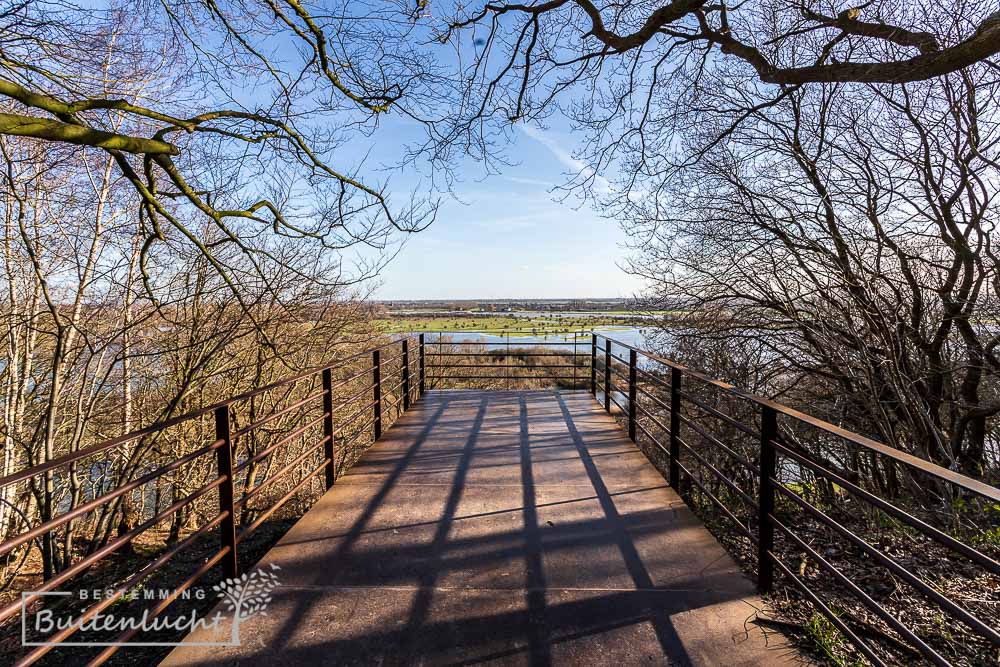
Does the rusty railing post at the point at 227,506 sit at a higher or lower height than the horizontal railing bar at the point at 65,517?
lower

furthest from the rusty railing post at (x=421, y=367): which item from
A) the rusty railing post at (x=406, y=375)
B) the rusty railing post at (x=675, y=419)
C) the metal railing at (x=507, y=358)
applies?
the rusty railing post at (x=675, y=419)

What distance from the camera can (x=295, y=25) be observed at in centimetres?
421

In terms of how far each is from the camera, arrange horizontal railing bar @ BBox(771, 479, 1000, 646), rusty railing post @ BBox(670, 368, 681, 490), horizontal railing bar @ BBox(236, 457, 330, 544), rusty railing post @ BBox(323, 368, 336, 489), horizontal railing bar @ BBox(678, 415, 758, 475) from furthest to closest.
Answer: rusty railing post @ BBox(323, 368, 336, 489), rusty railing post @ BBox(670, 368, 681, 490), horizontal railing bar @ BBox(236, 457, 330, 544), horizontal railing bar @ BBox(678, 415, 758, 475), horizontal railing bar @ BBox(771, 479, 1000, 646)

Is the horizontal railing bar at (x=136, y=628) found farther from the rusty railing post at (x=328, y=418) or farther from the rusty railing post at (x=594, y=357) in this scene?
the rusty railing post at (x=594, y=357)

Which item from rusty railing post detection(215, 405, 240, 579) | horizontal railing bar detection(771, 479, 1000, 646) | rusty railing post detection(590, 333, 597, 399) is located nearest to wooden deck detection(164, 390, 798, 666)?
rusty railing post detection(215, 405, 240, 579)

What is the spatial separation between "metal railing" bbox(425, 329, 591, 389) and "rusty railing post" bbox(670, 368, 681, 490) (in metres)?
3.46

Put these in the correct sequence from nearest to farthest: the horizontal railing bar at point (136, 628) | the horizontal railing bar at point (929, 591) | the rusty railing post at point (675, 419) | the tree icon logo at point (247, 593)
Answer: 1. the horizontal railing bar at point (929, 591)
2. the horizontal railing bar at point (136, 628)
3. the tree icon logo at point (247, 593)
4. the rusty railing post at point (675, 419)

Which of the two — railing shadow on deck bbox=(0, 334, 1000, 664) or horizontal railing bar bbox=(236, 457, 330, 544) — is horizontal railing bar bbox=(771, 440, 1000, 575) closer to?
railing shadow on deck bbox=(0, 334, 1000, 664)

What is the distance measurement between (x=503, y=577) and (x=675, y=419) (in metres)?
1.80

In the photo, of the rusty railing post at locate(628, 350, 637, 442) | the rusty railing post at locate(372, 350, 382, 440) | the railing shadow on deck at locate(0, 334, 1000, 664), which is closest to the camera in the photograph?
the railing shadow on deck at locate(0, 334, 1000, 664)

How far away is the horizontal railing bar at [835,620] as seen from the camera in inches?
66.6

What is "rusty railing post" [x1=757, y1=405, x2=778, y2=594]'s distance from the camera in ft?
7.54

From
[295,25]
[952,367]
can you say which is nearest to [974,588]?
[952,367]

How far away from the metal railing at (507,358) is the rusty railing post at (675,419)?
3459mm
